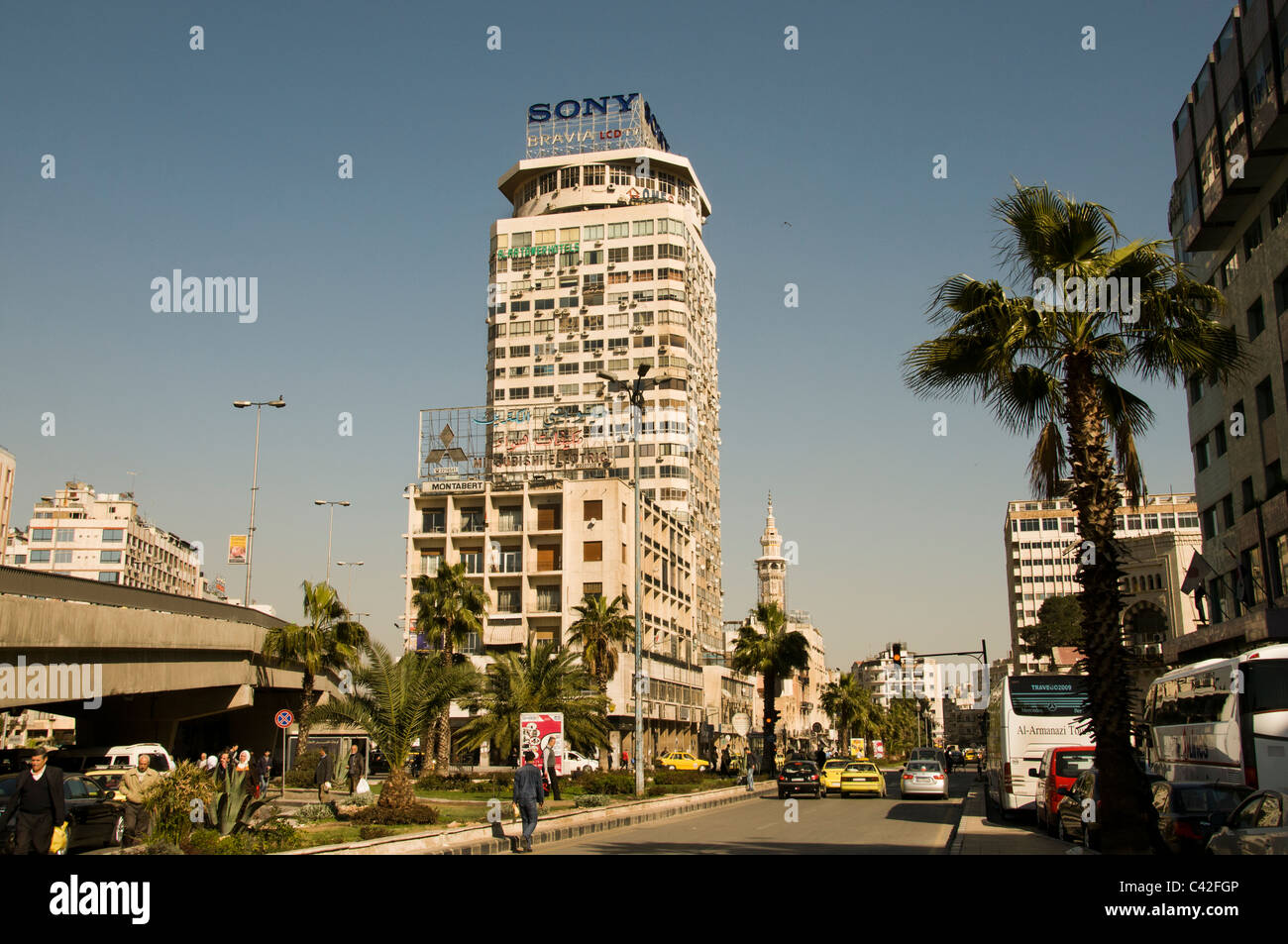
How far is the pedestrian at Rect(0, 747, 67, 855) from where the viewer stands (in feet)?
36.4

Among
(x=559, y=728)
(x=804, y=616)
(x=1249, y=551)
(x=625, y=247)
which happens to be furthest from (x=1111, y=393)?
(x=804, y=616)

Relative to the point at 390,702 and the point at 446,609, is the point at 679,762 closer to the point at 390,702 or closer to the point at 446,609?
the point at 446,609

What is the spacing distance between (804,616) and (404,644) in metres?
115

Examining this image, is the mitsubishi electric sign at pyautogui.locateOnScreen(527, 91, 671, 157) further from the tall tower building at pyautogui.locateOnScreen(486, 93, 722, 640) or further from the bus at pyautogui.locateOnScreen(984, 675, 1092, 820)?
the bus at pyautogui.locateOnScreen(984, 675, 1092, 820)

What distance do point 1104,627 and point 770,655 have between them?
4931cm

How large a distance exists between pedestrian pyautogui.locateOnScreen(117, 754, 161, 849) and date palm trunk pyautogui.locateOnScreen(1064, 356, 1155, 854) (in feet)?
46.3

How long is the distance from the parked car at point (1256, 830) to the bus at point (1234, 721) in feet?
28.4

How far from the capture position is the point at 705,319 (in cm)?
11125

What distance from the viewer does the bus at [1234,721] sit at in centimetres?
1952

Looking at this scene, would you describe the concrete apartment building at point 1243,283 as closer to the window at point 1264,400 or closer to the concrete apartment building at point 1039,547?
the window at point 1264,400

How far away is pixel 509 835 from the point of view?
1980 cm

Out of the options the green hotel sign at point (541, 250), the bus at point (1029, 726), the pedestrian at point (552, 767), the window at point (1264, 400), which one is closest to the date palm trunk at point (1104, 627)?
the bus at point (1029, 726)

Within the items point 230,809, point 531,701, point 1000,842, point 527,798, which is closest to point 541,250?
point 531,701
